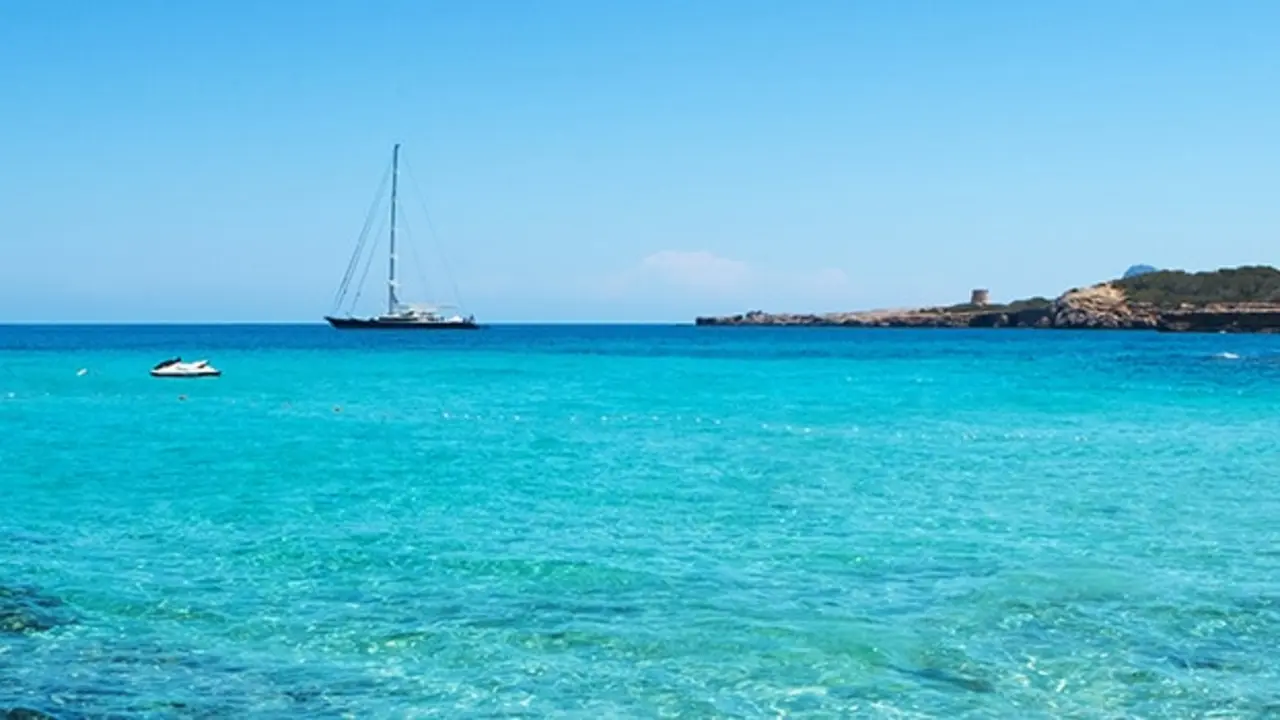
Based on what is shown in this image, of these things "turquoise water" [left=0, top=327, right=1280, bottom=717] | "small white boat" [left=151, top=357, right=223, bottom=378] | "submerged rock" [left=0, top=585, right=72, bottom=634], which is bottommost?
"turquoise water" [left=0, top=327, right=1280, bottom=717]

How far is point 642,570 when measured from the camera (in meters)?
16.8

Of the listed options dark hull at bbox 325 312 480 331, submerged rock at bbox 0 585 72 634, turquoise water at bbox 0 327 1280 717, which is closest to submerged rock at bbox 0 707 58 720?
turquoise water at bbox 0 327 1280 717

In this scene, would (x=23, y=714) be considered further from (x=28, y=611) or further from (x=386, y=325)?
(x=386, y=325)

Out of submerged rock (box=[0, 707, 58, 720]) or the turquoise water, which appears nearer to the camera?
submerged rock (box=[0, 707, 58, 720])

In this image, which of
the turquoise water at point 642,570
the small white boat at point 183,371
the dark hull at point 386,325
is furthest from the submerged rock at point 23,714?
the dark hull at point 386,325

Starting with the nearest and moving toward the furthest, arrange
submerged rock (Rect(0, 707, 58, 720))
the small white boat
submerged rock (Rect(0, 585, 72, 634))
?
1. submerged rock (Rect(0, 707, 58, 720))
2. submerged rock (Rect(0, 585, 72, 634))
3. the small white boat

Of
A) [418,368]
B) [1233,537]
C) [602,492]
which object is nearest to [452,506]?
[602,492]

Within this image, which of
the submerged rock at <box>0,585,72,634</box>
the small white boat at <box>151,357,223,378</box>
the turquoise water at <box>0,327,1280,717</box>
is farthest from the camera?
the small white boat at <box>151,357,223,378</box>

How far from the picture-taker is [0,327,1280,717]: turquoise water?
1167 centimetres

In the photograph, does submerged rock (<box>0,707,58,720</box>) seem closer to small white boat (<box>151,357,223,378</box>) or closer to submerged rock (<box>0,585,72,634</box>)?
submerged rock (<box>0,585,72,634</box>)

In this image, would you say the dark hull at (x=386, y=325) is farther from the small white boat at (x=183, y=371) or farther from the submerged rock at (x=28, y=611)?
the submerged rock at (x=28, y=611)

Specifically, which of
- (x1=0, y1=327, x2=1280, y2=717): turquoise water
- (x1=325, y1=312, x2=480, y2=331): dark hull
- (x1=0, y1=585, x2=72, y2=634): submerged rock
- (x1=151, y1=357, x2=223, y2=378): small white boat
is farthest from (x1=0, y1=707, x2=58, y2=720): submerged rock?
(x1=325, y1=312, x2=480, y2=331): dark hull

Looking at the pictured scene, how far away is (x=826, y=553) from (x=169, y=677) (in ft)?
32.3

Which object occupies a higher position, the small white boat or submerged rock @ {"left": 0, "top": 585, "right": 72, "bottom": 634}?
the small white boat
